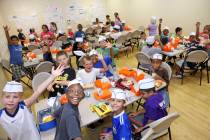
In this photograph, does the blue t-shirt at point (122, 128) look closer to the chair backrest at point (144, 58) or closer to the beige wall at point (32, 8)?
the chair backrest at point (144, 58)

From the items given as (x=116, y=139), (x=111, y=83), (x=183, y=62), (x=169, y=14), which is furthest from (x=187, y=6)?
(x=116, y=139)

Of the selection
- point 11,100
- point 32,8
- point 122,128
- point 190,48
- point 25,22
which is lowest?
point 122,128

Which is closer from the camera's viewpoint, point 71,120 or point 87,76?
point 71,120

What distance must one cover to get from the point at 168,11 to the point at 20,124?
8169 mm

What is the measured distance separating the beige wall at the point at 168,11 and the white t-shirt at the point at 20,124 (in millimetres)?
7233

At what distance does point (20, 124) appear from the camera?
77.7 inches

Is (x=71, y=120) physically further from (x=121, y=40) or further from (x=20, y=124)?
(x=121, y=40)

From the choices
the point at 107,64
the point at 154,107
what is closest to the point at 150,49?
the point at 107,64

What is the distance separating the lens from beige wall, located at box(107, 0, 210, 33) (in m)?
7.27

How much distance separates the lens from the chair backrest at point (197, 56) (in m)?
4.44

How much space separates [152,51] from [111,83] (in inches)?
89.1

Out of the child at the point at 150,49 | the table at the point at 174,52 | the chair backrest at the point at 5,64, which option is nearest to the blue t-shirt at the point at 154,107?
the child at the point at 150,49

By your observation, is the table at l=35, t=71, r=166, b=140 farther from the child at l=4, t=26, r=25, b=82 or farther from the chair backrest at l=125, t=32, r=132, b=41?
the chair backrest at l=125, t=32, r=132, b=41

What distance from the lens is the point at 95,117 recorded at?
7.90 feet
